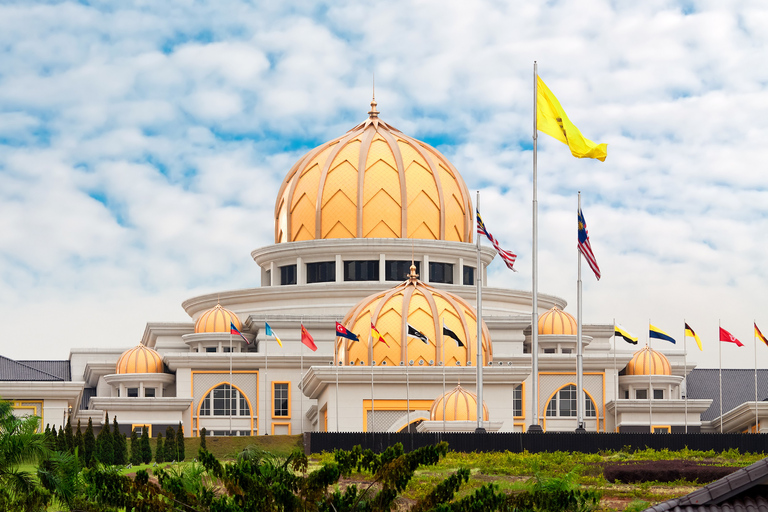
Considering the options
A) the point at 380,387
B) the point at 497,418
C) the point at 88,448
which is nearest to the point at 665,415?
the point at 497,418

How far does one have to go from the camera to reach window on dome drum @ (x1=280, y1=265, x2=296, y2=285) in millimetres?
59688

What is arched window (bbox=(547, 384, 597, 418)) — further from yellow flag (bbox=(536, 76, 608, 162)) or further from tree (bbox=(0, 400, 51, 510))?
tree (bbox=(0, 400, 51, 510))

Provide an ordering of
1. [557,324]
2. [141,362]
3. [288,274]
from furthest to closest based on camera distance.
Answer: [288,274] < [557,324] < [141,362]

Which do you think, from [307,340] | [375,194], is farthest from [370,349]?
[375,194]

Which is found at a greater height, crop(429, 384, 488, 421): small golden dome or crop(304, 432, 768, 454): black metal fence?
crop(429, 384, 488, 421): small golden dome

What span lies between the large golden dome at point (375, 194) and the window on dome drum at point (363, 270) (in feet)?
4.14

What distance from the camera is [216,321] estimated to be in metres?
55.6

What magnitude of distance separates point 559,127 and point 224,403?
23932 millimetres

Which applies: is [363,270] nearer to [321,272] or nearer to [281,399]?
[321,272]

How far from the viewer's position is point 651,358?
55.2 meters

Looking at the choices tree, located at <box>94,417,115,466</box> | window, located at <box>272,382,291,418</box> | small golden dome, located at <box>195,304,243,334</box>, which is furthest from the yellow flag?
small golden dome, located at <box>195,304,243,334</box>

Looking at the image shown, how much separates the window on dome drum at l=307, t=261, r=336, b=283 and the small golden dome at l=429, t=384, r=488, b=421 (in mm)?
16401

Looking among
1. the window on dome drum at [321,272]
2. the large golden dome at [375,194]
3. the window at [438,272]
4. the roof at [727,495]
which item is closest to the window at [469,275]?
the window at [438,272]

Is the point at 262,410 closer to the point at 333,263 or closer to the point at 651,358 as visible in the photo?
the point at 333,263
